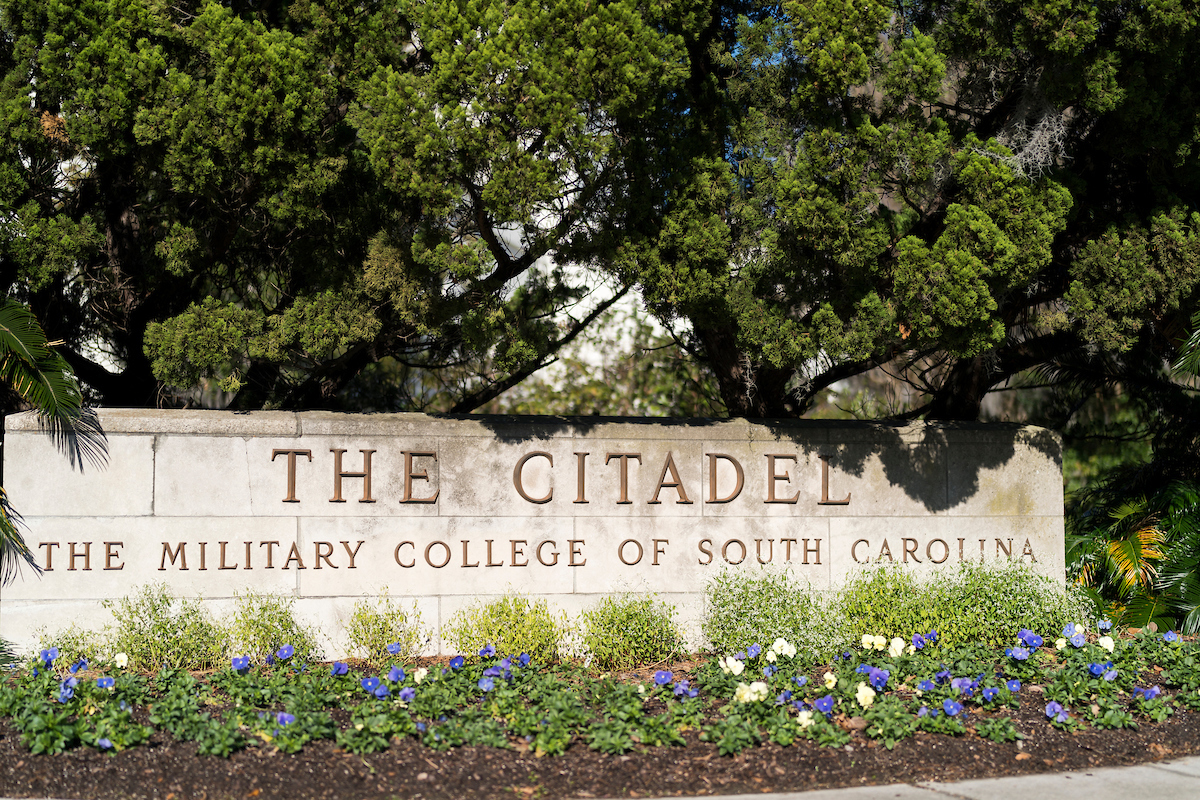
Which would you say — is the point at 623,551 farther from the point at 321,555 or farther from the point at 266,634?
the point at 266,634

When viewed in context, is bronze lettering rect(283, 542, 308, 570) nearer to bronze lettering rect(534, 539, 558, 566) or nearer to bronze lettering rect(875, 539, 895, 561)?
bronze lettering rect(534, 539, 558, 566)

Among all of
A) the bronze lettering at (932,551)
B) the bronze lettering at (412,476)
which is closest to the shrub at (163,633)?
the bronze lettering at (412,476)

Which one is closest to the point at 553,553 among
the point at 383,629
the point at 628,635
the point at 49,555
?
the point at 628,635

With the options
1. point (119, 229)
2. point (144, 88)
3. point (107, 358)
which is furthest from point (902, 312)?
point (107, 358)

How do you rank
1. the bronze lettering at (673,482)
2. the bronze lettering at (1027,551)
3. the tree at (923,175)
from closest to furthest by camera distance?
the tree at (923,175)
the bronze lettering at (673,482)
the bronze lettering at (1027,551)

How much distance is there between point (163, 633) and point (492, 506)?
89.0 inches

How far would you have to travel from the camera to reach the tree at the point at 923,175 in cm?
606

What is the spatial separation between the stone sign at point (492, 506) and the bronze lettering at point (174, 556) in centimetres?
1

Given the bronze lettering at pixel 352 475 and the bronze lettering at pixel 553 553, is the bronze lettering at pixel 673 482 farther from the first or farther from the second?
the bronze lettering at pixel 352 475

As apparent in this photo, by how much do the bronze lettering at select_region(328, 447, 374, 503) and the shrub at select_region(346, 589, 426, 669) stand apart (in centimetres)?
69

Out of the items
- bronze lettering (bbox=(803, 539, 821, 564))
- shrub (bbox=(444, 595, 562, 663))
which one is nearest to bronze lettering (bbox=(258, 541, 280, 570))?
shrub (bbox=(444, 595, 562, 663))

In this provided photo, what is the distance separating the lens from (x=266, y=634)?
6316 millimetres

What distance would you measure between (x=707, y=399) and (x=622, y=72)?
5.02 metres

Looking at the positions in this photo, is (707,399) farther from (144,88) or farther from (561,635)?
(144,88)
